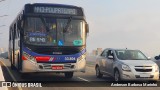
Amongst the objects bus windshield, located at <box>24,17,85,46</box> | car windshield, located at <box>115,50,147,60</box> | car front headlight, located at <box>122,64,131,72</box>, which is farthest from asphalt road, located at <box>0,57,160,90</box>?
bus windshield, located at <box>24,17,85,46</box>

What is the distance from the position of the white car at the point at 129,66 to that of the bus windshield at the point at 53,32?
189 centimetres

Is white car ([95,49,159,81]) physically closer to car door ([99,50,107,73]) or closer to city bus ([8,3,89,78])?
car door ([99,50,107,73])

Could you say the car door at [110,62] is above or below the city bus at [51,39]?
below

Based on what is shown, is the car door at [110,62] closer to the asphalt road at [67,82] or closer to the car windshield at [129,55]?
the car windshield at [129,55]

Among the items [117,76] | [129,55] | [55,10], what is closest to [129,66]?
[117,76]

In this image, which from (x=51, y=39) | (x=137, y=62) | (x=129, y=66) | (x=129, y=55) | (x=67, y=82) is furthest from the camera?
(x=129, y=55)

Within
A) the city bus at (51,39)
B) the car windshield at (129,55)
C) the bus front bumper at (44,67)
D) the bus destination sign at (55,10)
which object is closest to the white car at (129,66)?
the car windshield at (129,55)

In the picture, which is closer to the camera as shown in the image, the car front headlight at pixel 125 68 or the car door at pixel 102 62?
the car front headlight at pixel 125 68

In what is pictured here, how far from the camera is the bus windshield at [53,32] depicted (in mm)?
14008

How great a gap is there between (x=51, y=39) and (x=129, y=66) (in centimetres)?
364

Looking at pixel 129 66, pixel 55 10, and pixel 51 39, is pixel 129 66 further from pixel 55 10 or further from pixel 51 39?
pixel 55 10

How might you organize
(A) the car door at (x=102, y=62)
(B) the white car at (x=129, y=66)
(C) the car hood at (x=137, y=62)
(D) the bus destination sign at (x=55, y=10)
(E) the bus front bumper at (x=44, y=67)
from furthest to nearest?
(A) the car door at (x=102, y=62) → (D) the bus destination sign at (x=55, y=10) → (E) the bus front bumper at (x=44, y=67) → (C) the car hood at (x=137, y=62) → (B) the white car at (x=129, y=66)

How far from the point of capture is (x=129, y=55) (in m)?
15.3

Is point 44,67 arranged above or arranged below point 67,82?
above
